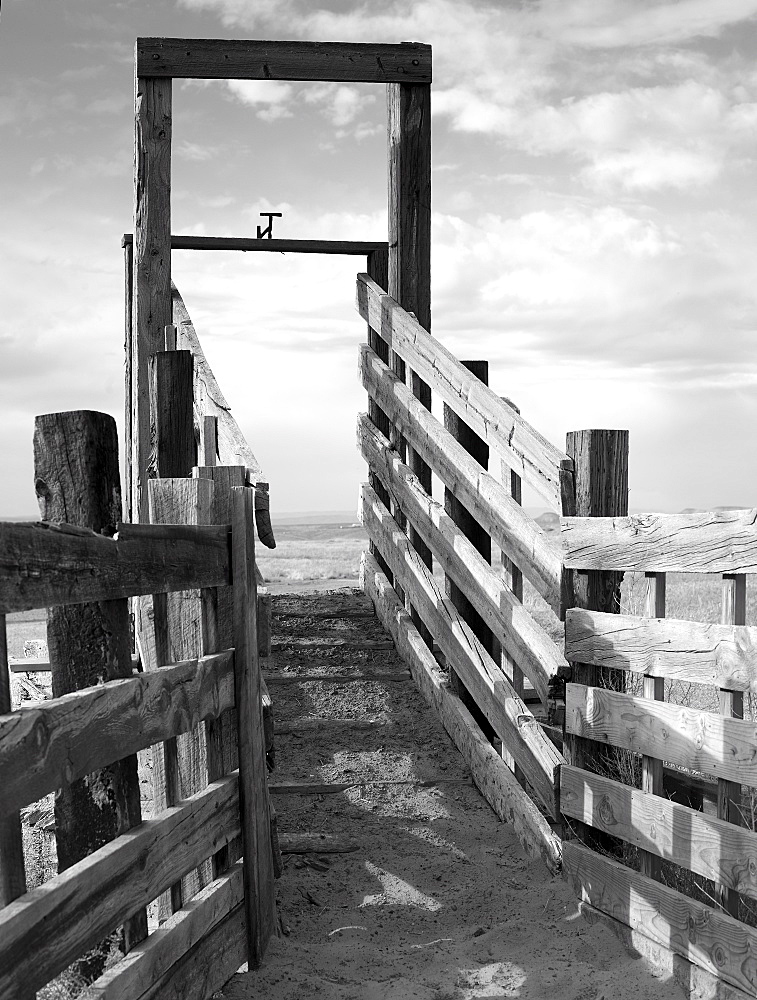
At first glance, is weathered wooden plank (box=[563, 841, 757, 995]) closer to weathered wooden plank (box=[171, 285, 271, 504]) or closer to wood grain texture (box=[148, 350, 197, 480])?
weathered wooden plank (box=[171, 285, 271, 504])

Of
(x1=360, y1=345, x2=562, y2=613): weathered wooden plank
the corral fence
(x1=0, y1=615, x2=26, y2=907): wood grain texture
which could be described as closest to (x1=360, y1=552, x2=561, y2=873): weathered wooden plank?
the corral fence

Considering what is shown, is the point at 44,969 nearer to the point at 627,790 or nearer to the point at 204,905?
the point at 204,905

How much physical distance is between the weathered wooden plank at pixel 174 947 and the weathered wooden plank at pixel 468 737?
1.56 meters

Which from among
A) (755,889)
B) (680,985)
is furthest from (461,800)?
(755,889)

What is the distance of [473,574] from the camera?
523 cm

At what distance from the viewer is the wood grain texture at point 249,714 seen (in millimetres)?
3727

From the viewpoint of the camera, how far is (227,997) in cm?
352

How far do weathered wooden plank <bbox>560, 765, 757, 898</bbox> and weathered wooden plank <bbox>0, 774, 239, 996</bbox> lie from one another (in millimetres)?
1557

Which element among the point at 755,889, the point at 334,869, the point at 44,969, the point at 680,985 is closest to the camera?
the point at 44,969

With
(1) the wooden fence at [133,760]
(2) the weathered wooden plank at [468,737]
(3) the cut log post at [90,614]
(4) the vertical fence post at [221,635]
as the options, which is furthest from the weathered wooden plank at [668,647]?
(3) the cut log post at [90,614]

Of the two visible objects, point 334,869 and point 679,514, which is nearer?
point 679,514

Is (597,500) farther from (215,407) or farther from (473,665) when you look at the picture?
(215,407)

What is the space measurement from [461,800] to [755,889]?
83.6 inches

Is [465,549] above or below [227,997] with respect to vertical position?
above
